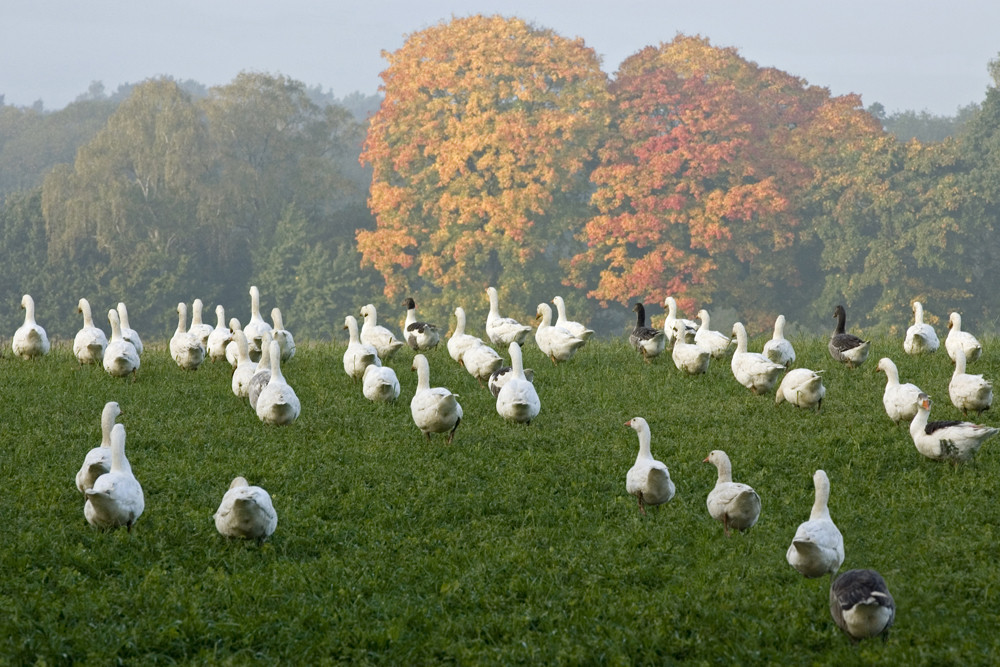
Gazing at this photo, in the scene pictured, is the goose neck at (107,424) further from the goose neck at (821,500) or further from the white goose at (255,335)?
the white goose at (255,335)

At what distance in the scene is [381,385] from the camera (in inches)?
610

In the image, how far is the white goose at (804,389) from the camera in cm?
1493

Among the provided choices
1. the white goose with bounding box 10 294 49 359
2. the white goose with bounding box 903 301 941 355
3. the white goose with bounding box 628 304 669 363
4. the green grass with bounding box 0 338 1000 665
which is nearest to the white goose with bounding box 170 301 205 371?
the green grass with bounding box 0 338 1000 665

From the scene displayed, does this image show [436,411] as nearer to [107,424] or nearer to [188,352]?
[107,424]

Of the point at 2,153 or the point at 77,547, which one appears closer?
the point at 77,547

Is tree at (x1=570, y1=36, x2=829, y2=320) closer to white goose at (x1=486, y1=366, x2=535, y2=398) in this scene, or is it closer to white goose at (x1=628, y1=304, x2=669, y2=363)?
white goose at (x1=628, y1=304, x2=669, y2=363)

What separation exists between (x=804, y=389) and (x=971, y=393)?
2.11m

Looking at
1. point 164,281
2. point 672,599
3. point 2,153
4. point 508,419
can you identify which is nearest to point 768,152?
point 164,281

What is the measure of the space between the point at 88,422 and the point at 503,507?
642cm

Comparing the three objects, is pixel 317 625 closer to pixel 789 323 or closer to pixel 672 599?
pixel 672 599

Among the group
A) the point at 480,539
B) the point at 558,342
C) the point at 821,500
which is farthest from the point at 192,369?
the point at 821,500

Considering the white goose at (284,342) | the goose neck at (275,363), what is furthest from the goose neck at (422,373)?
the white goose at (284,342)

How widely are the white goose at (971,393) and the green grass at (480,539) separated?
50 cm

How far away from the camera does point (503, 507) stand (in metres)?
11.1
